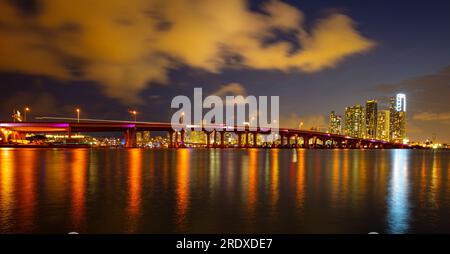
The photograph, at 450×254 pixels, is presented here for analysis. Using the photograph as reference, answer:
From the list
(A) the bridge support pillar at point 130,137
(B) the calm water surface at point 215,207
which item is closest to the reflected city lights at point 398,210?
(B) the calm water surface at point 215,207

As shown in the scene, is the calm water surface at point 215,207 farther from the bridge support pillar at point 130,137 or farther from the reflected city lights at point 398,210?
the bridge support pillar at point 130,137

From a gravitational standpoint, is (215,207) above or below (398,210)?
above

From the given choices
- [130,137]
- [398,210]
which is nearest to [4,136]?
[130,137]

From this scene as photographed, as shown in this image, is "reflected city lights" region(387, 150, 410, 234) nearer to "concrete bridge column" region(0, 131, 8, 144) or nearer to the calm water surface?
the calm water surface

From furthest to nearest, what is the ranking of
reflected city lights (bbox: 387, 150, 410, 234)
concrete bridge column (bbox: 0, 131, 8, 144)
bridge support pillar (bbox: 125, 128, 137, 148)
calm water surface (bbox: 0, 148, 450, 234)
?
bridge support pillar (bbox: 125, 128, 137, 148), concrete bridge column (bbox: 0, 131, 8, 144), reflected city lights (bbox: 387, 150, 410, 234), calm water surface (bbox: 0, 148, 450, 234)

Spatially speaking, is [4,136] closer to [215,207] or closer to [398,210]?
[215,207]

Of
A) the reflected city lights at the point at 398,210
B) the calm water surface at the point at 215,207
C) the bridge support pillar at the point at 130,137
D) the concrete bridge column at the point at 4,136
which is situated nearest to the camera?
the calm water surface at the point at 215,207

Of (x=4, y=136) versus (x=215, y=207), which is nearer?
(x=215, y=207)

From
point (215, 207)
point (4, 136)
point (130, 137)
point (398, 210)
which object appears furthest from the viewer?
point (130, 137)

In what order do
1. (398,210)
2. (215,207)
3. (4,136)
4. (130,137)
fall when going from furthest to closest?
(130,137)
(4,136)
(398,210)
(215,207)

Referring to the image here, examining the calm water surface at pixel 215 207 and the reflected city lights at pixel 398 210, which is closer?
the calm water surface at pixel 215 207

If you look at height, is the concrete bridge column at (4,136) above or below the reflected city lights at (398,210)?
above

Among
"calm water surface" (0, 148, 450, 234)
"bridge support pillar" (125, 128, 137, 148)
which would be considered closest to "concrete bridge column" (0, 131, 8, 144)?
"bridge support pillar" (125, 128, 137, 148)
